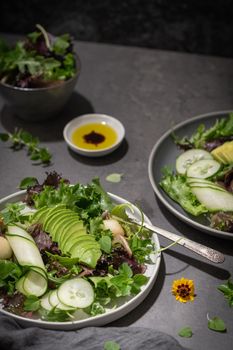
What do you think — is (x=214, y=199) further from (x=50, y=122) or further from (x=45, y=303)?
(x=50, y=122)

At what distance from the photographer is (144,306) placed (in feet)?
4.69

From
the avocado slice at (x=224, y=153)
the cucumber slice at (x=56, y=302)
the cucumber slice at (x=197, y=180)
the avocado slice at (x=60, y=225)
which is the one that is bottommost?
the cucumber slice at (x=56, y=302)

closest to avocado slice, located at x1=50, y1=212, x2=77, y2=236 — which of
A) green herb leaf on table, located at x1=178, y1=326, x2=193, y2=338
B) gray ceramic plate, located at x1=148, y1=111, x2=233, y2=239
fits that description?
gray ceramic plate, located at x1=148, y1=111, x2=233, y2=239

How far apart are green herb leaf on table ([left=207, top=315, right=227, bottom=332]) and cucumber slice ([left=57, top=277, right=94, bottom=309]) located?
0.33 metres

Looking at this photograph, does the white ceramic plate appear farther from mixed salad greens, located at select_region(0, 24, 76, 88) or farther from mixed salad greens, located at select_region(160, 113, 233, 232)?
mixed salad greens, located at select_region(0, 24, 76, 88)

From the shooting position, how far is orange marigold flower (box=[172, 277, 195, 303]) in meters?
1.45

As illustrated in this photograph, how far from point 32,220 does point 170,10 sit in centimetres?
140

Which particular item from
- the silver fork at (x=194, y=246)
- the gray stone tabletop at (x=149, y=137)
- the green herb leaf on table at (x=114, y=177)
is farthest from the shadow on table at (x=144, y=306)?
the green herb leaf on table at (x=114, y=177)

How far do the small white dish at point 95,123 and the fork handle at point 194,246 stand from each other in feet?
1.52

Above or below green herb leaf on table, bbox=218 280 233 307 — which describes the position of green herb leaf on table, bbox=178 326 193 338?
below

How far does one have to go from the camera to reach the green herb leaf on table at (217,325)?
4.49 feet

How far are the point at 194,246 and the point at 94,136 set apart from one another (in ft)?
2.32

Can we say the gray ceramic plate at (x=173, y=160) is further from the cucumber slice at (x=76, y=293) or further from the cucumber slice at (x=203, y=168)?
the cucumber slice at (x=76, y=293)

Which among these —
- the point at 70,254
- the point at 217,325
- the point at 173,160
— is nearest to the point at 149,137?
the point at 173,160
